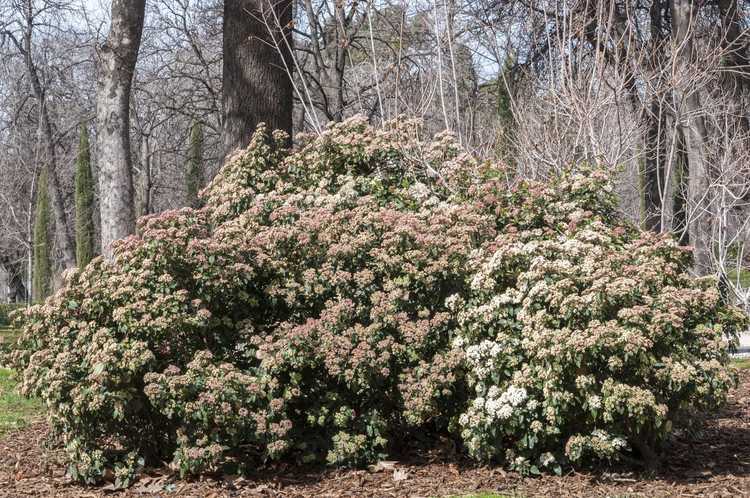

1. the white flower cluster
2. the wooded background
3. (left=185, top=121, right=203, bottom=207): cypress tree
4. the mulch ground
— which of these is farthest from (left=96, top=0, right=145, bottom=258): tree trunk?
(left=185, top=121, right=203, bottom=207): cypress tree

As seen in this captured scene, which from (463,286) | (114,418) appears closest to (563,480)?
(463,286)

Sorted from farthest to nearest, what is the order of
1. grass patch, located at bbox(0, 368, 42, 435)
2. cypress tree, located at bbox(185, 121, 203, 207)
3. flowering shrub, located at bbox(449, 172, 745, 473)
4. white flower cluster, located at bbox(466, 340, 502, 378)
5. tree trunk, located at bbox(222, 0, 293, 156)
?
1. cypress tree, located at bbox(185, 121, 203, 207)
2. tree trunk, located at bbox(222, 0, 293, 156)
3. grass patch, located at bbox(0, 368, 42, 435)
4. white flower cluster, located at bbox(466, 340, 502, 378)
5. flowering shrub, located at bbox(449, 172, 745, 473)

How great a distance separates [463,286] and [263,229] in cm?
161

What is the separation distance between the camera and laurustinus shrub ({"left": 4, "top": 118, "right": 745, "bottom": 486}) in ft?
16.1

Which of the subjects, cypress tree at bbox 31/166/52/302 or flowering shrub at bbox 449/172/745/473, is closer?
flowering shrub at bbox 449/172/745/473

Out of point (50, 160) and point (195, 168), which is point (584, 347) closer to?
point (195, 168)

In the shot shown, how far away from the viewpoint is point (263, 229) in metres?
6.32

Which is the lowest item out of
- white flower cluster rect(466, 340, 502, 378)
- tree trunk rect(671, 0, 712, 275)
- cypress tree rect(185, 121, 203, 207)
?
white flower cluster rect(466, 340, 502, 378)

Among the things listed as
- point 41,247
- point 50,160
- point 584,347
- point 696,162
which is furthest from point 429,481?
point 41,247

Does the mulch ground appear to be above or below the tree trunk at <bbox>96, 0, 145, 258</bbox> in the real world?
below

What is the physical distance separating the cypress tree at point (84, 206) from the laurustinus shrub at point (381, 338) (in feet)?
59.3

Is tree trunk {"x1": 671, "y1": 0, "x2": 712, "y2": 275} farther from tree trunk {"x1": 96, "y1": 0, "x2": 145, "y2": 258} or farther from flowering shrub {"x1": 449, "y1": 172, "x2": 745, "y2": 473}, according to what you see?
tree trunk {"x1": 96, "y1": 0, "x2": 145, "y2": 258}

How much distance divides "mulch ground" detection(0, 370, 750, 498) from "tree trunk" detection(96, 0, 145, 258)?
3.43 meters

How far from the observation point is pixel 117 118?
357 inches
